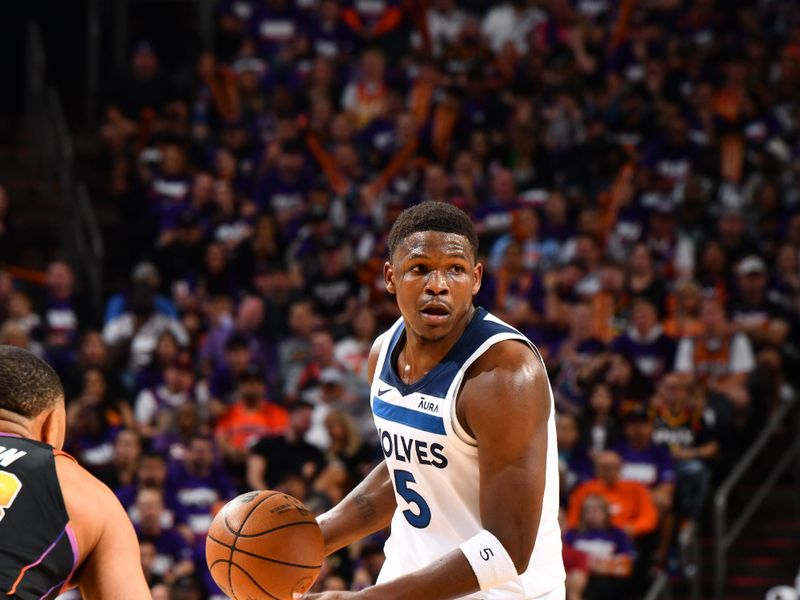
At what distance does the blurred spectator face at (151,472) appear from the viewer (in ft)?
34.9

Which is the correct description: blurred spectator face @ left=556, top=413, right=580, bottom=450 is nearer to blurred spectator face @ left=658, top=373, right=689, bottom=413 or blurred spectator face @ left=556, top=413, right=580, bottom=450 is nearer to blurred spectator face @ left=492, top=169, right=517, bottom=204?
blurred spectator face @ left=658, top=373, right=689, bottom=413

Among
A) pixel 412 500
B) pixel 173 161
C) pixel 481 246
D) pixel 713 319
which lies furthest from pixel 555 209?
pixel 412 500

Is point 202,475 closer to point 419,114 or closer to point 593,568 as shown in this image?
point 593,568

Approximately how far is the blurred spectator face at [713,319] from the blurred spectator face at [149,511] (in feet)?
16.2

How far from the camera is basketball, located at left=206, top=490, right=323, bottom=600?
4.60m

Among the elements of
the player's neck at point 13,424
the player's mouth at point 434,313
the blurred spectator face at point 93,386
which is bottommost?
the blurred spectator face at point 93,386

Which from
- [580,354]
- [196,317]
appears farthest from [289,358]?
[580,354]

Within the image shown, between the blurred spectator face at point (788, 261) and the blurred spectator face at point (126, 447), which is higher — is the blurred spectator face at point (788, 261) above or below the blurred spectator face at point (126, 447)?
above

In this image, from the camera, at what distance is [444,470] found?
4.60 meters

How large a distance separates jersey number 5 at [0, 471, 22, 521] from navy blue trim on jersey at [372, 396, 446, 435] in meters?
1.40

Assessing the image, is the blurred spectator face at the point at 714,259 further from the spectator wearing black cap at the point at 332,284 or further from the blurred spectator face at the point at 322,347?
the blurred spectator face at the point at 322,347

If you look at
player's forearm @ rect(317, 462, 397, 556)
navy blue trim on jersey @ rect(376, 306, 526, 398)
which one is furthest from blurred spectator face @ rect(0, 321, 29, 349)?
navy blue trim on jersey @ rect(376, 306, 526, 398)

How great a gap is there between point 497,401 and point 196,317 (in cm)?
902

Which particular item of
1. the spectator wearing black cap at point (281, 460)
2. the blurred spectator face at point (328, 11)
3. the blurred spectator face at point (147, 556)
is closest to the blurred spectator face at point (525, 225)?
the spectator wearing black cap at point (281, 460)
